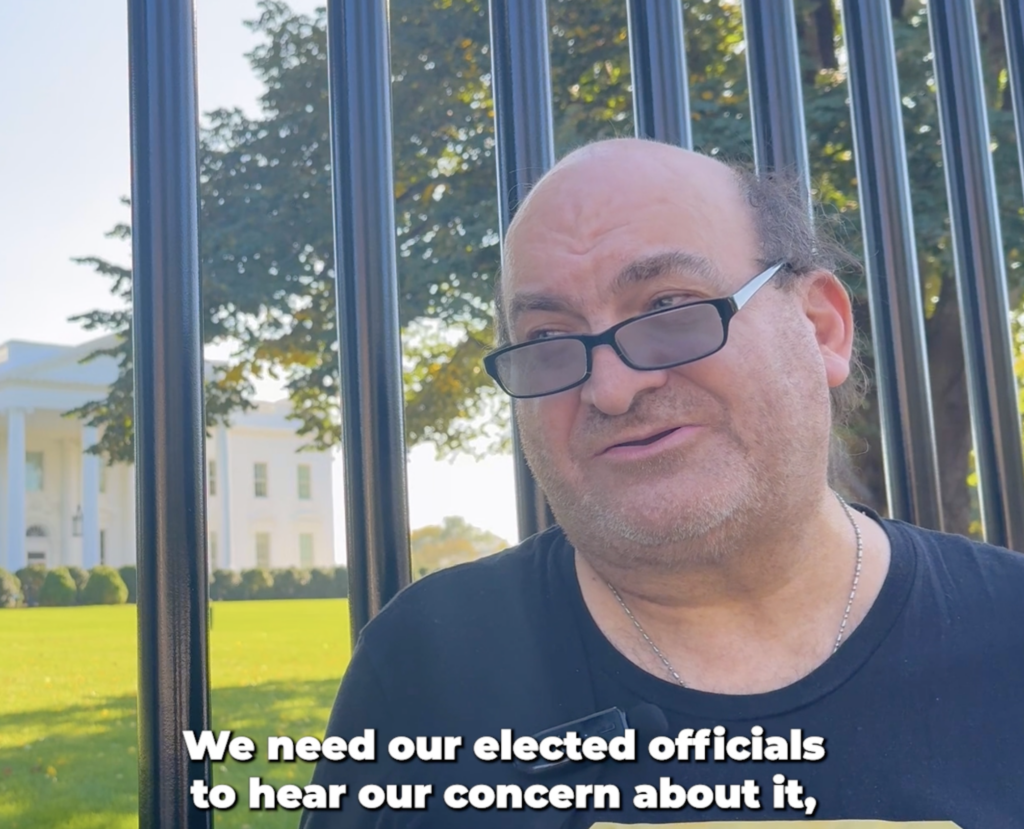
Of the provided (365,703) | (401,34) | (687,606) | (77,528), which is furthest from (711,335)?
(77,528)

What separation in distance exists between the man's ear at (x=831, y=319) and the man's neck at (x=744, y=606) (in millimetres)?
236

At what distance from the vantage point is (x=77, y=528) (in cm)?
3444

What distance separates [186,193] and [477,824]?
821 mm

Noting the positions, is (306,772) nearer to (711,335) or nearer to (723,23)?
(723,23)

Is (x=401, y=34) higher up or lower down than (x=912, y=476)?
higher up

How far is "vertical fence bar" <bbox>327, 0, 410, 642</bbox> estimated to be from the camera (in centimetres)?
121

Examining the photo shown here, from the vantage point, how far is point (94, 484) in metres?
34.5

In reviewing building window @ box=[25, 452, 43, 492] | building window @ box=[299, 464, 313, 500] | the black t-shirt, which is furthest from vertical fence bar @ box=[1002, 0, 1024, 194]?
building window @ box=[299, 464, 313, 500]

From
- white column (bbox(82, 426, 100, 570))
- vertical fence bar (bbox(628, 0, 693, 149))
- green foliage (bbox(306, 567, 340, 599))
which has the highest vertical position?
white column (bbox(82, 426, 100, 570))

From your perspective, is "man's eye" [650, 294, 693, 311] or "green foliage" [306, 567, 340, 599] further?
"green foliage" [306, 567, 340, 599]

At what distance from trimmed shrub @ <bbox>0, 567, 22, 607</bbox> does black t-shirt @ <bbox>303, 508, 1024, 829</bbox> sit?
26140 mm

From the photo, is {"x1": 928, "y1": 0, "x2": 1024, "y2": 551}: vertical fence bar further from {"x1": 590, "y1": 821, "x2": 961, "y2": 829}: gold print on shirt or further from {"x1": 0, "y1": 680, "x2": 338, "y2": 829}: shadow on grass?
{"x1": 0, "y1": 680, "x2": 338, "y2": 829}: shadow on grass

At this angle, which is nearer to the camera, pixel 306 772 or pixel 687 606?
pixel 687 606

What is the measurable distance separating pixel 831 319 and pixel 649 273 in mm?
388
